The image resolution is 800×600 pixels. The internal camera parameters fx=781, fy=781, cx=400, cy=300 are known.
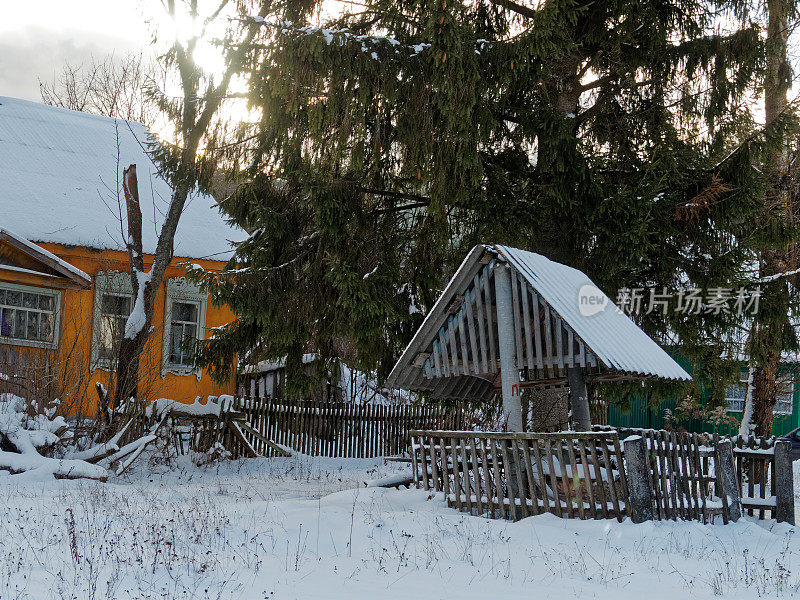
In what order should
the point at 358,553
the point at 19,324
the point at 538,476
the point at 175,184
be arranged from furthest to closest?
the point at 19,324, the point at 175,184, the point at 538,476, the point at 358,553

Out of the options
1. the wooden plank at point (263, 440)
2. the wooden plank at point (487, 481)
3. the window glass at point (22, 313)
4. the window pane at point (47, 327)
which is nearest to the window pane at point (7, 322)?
the window glass at point (22, 313)

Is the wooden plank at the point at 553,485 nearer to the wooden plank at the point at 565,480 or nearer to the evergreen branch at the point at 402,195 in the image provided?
the wooden plank at the point at 565,480

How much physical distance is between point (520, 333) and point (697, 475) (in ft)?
9.56

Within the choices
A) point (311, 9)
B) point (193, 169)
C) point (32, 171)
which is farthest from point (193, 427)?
point (32, 171)

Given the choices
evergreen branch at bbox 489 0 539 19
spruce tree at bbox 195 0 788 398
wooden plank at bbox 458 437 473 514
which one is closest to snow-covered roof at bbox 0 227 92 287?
spruce tree at bbox 195 0 788 398

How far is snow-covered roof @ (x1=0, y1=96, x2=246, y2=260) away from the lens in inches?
741

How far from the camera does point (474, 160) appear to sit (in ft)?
36.4

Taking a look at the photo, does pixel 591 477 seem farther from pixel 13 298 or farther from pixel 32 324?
pixel 13 298

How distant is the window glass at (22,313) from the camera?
1766 centimetres

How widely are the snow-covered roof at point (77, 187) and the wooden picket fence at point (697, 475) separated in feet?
37.6

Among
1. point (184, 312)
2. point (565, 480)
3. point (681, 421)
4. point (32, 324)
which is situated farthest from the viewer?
point (681, 421)

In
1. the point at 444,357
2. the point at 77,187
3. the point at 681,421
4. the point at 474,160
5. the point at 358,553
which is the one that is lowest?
the point at 358,553

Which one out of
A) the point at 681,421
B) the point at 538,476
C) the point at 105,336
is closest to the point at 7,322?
the point at 105,336

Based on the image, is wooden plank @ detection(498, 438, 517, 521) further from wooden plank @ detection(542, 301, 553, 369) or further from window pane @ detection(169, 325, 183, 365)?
window pane @ detection(169, 325, 183, 365)
